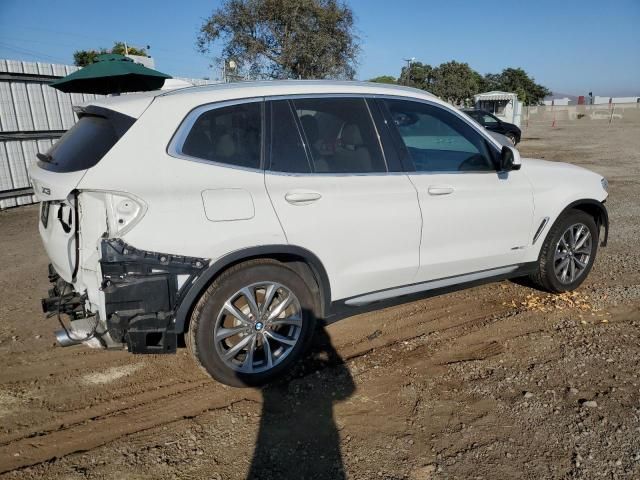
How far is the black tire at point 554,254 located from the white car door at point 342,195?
156 centimetres

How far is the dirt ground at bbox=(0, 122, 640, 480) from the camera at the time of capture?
259cm

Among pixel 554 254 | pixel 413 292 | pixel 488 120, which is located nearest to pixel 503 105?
pixel 488 120

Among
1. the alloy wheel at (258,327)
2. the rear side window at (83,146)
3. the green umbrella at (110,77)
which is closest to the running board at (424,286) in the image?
the alloy wheel at (258,327)

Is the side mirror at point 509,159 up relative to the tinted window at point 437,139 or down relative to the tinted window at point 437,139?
down

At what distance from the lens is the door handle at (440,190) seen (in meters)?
3.67

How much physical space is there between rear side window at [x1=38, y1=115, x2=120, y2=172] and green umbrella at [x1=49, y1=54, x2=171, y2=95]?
6.20 m

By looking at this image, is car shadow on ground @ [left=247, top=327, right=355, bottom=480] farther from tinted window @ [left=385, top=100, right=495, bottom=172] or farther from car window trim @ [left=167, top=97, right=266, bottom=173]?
tinted window @ [left=385, top=100, right=495, bottom=172]

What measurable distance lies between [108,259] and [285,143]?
1296 millimetres

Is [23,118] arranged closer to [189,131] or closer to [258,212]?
[189,131]

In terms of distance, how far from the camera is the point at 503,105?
1312 inches

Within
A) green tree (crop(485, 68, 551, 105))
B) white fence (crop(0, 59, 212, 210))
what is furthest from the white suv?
green tree (crop(485, 68, 551, 105))

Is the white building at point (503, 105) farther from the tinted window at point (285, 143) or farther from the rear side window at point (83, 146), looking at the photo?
the rear side window at point (83, 146)

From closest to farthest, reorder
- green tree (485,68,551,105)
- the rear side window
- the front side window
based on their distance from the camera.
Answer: the rear side window, the front side window, green tree (485,68,551,105)

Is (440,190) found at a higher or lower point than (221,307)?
higher
